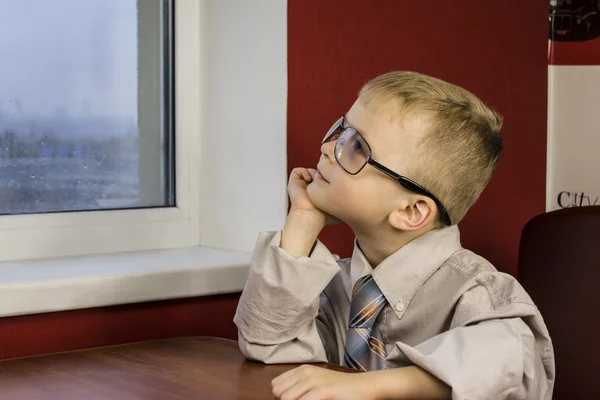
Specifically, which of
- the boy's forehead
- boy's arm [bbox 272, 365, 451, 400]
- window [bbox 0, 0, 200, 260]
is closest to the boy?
the boy's forehead

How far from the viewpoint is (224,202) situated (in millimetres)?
2072

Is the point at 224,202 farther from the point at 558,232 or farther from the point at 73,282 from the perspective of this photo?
the point at 558,232

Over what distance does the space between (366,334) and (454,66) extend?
0.93 metres

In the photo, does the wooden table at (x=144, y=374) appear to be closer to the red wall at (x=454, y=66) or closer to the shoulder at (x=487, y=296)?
the shoulder at (x=487, y=296)

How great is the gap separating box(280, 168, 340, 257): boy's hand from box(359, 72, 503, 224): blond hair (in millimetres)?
183

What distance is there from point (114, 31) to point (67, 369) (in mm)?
880

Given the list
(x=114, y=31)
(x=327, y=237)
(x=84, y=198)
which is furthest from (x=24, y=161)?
(x=327, y=237)

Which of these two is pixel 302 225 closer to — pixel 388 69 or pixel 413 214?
pixel 413 214

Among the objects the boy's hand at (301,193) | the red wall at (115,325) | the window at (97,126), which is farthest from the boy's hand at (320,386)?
the window at (97,126)

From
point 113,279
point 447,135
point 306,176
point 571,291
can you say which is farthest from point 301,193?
point 571,291

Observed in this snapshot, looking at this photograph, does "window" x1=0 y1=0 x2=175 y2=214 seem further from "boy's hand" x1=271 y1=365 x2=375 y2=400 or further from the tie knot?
"boy's hand" x1=271 y1=365 x2=375 y2=400

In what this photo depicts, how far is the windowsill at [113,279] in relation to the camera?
1636mm

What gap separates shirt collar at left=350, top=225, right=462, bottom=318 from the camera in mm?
1497

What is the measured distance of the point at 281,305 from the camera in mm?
1478
